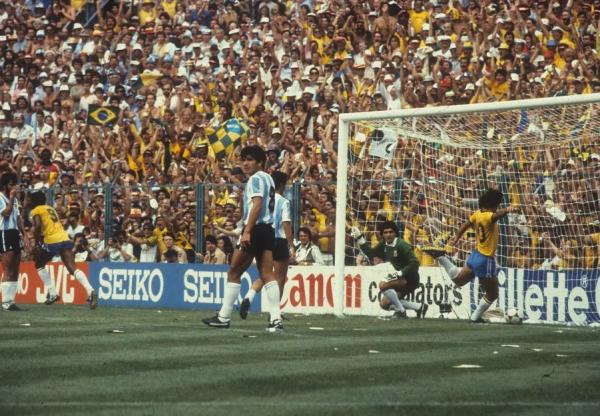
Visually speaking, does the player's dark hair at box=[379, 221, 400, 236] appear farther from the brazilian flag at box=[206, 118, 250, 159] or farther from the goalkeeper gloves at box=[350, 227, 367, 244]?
the brazilian flag at box=[206, 118, 250, 159]

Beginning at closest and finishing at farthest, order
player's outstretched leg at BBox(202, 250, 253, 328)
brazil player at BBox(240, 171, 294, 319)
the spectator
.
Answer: player's outstretched leg at BBox(202, 250, 253, 328) < brazil player at BBox(240, 171, 294, 319) < the spectator

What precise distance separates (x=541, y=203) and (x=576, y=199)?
61 cm

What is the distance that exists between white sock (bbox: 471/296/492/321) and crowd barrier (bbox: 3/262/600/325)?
3.14 feet

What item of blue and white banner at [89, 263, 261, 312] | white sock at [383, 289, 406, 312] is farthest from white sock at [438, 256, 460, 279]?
blue and white banner at [89, 263, 261, 312]

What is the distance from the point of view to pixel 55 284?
82.5 ft

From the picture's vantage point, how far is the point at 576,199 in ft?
59.3

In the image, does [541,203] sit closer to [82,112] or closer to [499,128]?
[499,128]

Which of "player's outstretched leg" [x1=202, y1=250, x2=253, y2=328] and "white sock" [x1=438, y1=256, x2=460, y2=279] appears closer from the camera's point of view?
"player's outstretched leg" [x1=202, y1=250, x2=253, y2=328]

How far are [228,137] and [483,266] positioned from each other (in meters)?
7.99

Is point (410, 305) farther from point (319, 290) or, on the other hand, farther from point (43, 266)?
point (43, 266)

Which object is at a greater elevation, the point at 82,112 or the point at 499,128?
the point at 82,112

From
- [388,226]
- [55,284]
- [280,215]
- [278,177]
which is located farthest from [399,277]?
[55,284]

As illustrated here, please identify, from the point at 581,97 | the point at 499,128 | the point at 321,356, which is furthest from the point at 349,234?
the point at 321,356

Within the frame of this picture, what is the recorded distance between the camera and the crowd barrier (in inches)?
711
